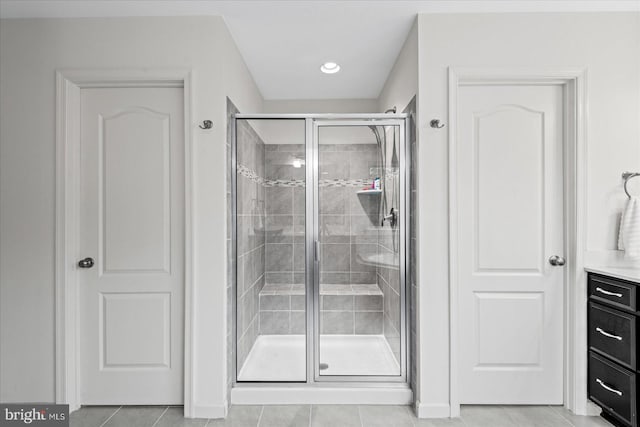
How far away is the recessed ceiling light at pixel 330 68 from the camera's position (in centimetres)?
306

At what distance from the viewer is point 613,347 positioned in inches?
79.0

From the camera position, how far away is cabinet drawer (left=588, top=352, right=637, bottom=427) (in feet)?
6.19

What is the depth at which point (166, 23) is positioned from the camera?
2248 millimetres

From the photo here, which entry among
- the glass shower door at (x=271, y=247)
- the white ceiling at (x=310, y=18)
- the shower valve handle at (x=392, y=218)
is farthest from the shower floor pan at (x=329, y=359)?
the white ceiling at (x=310, y=18)

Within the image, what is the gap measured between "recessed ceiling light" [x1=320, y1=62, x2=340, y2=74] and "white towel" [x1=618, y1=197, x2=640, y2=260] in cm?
226

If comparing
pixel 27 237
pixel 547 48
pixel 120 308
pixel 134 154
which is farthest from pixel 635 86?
pixel 27 237

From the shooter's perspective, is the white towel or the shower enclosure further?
the shower enclosure

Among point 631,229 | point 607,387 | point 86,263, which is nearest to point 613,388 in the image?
point 607,387

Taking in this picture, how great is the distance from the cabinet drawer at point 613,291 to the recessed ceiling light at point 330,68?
93.3 inches

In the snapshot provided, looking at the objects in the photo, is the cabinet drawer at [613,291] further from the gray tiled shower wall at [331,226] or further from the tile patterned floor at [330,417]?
the gray tiled shower wall at [331,226]

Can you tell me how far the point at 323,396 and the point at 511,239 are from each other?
1.56 m

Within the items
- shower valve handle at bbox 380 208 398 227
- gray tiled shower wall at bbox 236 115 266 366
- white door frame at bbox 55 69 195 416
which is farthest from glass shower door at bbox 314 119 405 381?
white door frame at bbox 55 69 195 416

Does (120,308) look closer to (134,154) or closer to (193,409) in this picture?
(193,409)

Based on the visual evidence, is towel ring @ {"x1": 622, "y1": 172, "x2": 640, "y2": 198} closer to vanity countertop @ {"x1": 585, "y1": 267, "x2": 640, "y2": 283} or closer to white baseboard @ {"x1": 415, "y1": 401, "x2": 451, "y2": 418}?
vanity countertop @ {"x1": 585, "y1": 267, "x2": 640, "y2": 283}
